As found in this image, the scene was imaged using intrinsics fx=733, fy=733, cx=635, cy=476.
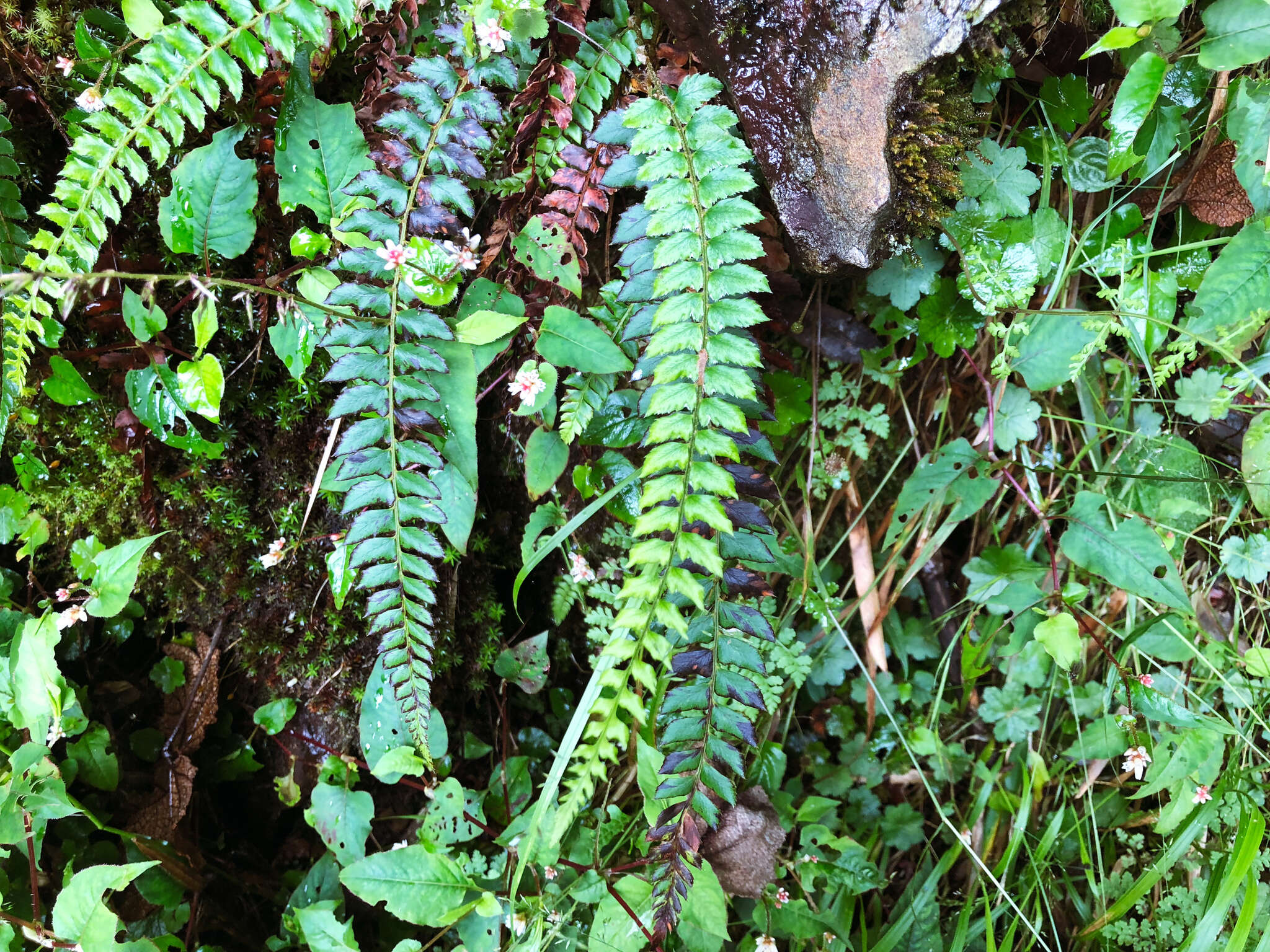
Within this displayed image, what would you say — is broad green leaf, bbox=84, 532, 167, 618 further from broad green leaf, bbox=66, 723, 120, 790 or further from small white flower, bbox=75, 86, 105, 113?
small white flower, bbox=75, 86, 105, 113

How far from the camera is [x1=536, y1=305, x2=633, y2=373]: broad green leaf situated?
66.2 inches

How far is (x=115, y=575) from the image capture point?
1851 millimetres

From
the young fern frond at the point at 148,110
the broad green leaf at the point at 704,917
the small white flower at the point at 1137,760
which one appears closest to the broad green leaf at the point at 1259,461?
the small white flower at the point at 1137,760

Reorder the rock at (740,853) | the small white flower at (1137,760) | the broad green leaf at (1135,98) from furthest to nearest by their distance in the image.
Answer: the rock at (740,853) → the small white flower at (1137,760) → the broad green leaf at (1135,98)

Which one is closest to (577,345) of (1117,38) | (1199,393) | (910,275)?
(910,275)

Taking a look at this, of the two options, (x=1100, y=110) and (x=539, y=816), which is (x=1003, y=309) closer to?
(x=1100, y=110)

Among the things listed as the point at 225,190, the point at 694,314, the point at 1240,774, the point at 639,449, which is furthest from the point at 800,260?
the point at 1240,774

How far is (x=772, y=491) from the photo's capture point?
68.8 inches

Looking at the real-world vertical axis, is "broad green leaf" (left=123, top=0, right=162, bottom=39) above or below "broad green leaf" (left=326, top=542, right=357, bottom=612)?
above

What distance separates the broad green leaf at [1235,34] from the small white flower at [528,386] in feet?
5.34

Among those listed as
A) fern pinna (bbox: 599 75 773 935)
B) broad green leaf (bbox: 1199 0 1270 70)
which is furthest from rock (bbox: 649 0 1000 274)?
broad green leaf (bbox: 1199 0 1270 70)

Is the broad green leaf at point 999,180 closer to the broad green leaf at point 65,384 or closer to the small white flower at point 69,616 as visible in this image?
the broad green leaf at point 65,384

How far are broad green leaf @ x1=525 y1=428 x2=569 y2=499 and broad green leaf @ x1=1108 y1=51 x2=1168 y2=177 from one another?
4.75 ft

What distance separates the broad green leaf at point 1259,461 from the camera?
6.35 feet
